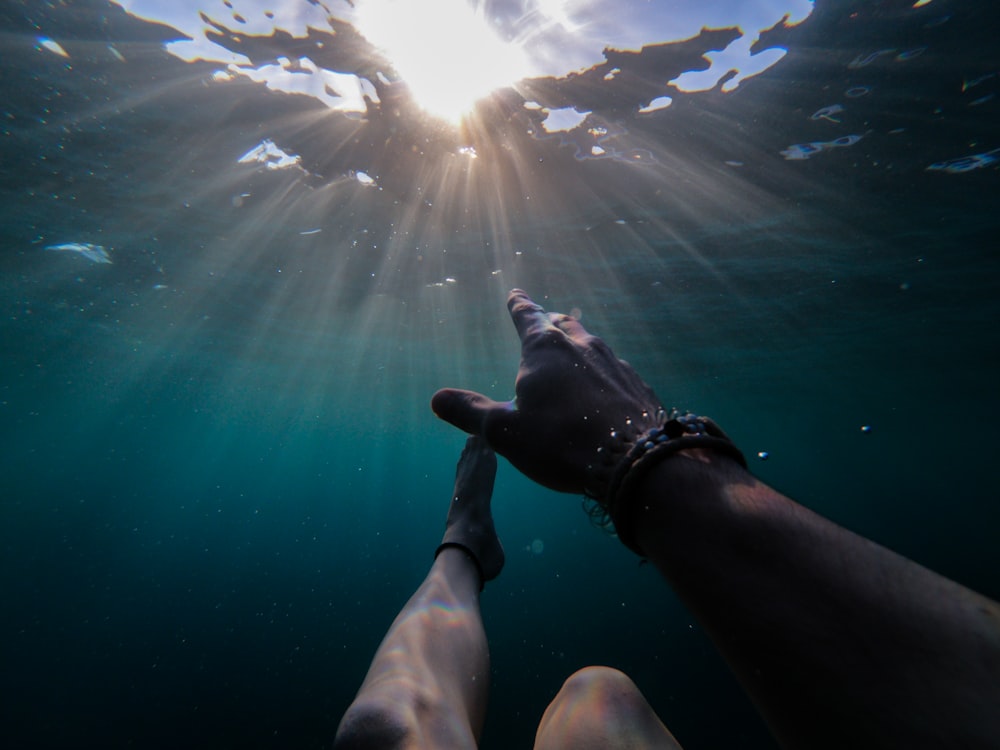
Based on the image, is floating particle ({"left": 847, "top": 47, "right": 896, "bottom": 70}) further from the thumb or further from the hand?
the thumb

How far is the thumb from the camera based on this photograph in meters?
2.08

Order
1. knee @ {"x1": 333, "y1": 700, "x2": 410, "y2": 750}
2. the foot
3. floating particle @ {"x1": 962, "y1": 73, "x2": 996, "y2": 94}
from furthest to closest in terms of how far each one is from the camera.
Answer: floating particle @ {"x1": 962, "y1": 73, "x2": 996, "y2": 94} → the foot → knee @ {"x1": 333, "y1": 700, "x2": 410, "y2": 750}

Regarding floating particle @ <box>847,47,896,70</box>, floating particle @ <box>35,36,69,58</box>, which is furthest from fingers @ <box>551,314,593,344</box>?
floating particle @ <box>35,36,69,58</box>

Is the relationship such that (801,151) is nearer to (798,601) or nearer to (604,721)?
(798,601)

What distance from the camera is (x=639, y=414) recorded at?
1.90 meters

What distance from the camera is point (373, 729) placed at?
5.71 ft

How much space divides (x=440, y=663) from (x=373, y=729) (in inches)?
27.8

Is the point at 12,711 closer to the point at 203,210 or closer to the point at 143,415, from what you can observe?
the point at 203,210

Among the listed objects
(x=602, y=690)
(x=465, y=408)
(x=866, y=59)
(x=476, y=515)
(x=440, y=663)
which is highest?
(x=866, y=59)

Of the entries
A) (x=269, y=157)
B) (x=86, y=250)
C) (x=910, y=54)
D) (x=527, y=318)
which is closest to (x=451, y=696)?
(x=527, y=318)

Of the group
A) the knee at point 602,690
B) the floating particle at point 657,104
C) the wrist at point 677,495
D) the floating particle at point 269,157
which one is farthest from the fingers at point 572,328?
the floating particle at point 269,157

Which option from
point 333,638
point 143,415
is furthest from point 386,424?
point 333,638

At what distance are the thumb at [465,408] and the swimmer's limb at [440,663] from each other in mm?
1324

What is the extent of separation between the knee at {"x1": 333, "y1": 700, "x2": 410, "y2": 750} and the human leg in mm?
688
